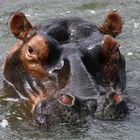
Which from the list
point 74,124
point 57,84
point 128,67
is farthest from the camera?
point 128,67

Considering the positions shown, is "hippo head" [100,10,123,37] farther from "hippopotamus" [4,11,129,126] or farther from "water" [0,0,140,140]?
"water" [0,0,140,140]

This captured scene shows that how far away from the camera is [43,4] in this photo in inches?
493

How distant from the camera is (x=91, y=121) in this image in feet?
21.1

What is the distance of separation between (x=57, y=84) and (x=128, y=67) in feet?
8.35

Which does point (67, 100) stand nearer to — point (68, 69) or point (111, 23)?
point (68, 69)

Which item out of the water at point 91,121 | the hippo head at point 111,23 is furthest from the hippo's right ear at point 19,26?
the hippo head at point 111,23

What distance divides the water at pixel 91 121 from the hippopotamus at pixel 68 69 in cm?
13

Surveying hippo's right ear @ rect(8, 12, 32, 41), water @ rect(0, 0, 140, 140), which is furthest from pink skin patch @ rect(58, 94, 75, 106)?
hippo's right ear @ rect(8, 12, 32, 41)

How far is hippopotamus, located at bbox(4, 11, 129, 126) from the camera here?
6.39m

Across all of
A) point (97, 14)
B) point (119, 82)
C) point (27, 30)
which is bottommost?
point (97, 14)

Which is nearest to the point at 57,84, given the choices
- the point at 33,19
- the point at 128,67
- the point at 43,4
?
the point at 128,67

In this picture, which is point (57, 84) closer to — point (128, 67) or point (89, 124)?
point (89, 124)

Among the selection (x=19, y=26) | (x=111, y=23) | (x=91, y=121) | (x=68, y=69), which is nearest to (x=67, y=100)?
(x=91, y=121)

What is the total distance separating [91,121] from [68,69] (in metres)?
0.76
